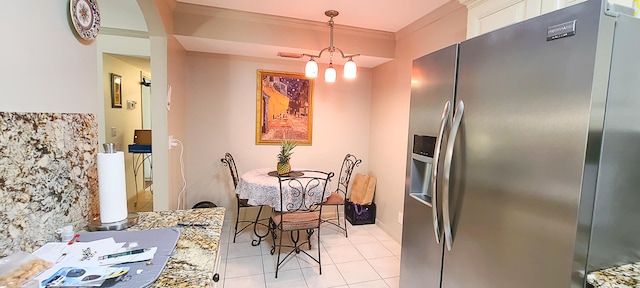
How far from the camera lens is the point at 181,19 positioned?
262cm

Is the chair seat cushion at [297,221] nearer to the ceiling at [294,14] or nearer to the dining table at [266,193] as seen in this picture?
the dining table at [266,193]

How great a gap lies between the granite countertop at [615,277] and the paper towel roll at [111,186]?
1730 millimetres

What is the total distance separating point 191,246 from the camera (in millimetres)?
1060

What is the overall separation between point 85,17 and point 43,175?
65 cm

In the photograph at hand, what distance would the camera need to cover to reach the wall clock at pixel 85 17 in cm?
107

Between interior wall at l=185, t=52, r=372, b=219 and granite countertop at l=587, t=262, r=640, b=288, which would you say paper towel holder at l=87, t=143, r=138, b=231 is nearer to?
granite countertop at l=587, t=262, r=640, b=288

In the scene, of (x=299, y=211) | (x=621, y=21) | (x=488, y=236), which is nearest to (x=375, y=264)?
(x=299, y=211)

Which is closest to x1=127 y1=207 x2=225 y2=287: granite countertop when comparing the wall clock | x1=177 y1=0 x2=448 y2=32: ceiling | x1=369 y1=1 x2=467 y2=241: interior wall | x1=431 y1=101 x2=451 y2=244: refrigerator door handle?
the wall clock

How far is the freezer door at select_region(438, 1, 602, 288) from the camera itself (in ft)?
2.99

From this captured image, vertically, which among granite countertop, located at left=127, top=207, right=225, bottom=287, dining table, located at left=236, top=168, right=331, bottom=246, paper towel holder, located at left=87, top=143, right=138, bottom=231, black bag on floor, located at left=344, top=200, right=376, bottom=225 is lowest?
black bag on floor, located at left=344, top=200, right=376, bottom=225

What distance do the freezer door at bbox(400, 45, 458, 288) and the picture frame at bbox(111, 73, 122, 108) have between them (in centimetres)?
376

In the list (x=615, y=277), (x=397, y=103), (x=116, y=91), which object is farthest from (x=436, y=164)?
(x=116, y=91)

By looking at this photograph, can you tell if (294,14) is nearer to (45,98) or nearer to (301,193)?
(301,193)

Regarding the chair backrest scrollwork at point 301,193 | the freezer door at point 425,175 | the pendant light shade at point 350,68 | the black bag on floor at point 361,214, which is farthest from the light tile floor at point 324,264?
the pendant light shade at point 350,68
